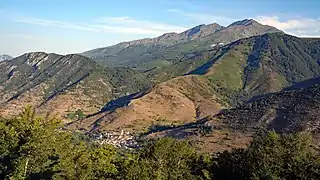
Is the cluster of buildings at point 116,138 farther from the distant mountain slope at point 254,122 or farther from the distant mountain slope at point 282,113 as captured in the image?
the distant mountain slope at point 282,113

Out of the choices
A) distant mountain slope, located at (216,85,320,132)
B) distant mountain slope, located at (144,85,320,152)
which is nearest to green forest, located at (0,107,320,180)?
distant mountain slope, located at (144,85,320,152)

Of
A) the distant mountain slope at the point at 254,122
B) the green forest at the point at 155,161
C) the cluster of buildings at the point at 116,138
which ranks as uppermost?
the green forest at the point at 155,161

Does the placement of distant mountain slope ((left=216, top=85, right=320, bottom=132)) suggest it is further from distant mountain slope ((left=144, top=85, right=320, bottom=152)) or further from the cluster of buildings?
the cluster of buildings

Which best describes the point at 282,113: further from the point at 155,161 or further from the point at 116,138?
the point at 155,161

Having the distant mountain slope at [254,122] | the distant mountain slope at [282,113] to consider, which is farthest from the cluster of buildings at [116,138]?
the distant mountain slope at [282,113]

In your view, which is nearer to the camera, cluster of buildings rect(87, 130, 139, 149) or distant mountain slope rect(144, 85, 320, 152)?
distant mountain slope rect(144, 85, 320, 152)
